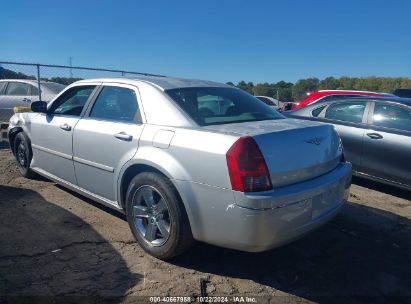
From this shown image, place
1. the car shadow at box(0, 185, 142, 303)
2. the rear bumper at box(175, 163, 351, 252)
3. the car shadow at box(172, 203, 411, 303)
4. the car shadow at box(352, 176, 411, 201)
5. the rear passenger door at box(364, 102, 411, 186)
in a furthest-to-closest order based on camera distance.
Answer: the car shadow at box(352, 176, 411, 201)
the rear passenger door at box(364, 102, 411, 186)
the car shadow at box(172, 203, 411, 303)
the car shadow at box(0, 185, 142, 303)
the rear bumper at box(175, 163, 351, 252)

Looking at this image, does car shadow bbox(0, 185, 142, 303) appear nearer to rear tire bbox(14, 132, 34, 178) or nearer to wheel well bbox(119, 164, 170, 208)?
wheel well bbox(119, 164, 170, 208)

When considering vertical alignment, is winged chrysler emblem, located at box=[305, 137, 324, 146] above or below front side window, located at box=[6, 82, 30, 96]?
above

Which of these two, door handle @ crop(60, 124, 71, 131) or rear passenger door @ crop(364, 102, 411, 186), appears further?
rear passenger door @ crop(364, 102, 411, 186)

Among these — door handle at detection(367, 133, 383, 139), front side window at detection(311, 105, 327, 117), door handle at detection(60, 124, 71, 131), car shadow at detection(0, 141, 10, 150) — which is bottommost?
car shadow at detection(0, 141, 10, 150)

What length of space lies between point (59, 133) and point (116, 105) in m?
0.98

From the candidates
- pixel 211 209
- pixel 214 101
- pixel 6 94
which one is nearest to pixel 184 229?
pixel 211 209

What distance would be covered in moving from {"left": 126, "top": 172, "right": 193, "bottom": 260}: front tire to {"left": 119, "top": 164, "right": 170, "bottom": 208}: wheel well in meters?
0.06

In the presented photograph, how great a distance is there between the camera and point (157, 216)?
3.42 metres

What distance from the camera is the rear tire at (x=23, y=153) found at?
543 cm

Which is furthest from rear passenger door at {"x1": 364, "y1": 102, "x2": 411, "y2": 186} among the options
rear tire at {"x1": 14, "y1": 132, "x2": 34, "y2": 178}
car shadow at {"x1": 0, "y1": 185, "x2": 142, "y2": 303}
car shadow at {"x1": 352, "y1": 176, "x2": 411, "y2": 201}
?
rear tire at {"x1": 14, "y1": 132, "x2": 34, "y2": 178}

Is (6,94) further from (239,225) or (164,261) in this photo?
(239,225)

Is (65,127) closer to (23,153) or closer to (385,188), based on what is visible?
(23,153)

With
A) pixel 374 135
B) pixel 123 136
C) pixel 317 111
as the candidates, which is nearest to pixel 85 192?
pixel 123 136

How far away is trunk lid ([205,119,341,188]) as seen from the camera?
2.94 meters
